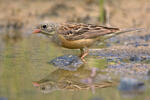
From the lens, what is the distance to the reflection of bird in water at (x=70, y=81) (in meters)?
6.00

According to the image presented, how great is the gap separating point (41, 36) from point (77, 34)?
4187mm

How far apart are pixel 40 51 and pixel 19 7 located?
5308 millimetres

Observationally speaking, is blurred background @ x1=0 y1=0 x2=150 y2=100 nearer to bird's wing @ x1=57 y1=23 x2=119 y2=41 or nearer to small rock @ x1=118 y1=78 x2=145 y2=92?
small rock @ x1=118 y1=78 x2=145 y2=92

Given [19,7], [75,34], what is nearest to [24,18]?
[19,7]

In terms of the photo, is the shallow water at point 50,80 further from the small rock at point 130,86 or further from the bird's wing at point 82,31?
the bird's wing at point 82,31

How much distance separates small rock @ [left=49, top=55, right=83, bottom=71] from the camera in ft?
25.3

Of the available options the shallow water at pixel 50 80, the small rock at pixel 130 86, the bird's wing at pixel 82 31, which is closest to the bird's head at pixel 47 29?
the bird's wing at pixel 82 31

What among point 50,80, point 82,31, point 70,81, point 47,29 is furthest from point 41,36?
point 70,81

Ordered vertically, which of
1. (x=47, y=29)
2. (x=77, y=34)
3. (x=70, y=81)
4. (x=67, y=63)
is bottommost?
(x=70, y=81)

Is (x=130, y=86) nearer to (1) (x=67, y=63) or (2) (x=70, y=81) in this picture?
(2) (x=70, y=81)

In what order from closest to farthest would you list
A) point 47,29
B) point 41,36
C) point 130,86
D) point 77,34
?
1. point 130,86
2. point 77,34
3. point 47,29
4. point 41,36

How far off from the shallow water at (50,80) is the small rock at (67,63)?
19cm

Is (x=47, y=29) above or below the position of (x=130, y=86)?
above

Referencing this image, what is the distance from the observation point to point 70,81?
6.44m
